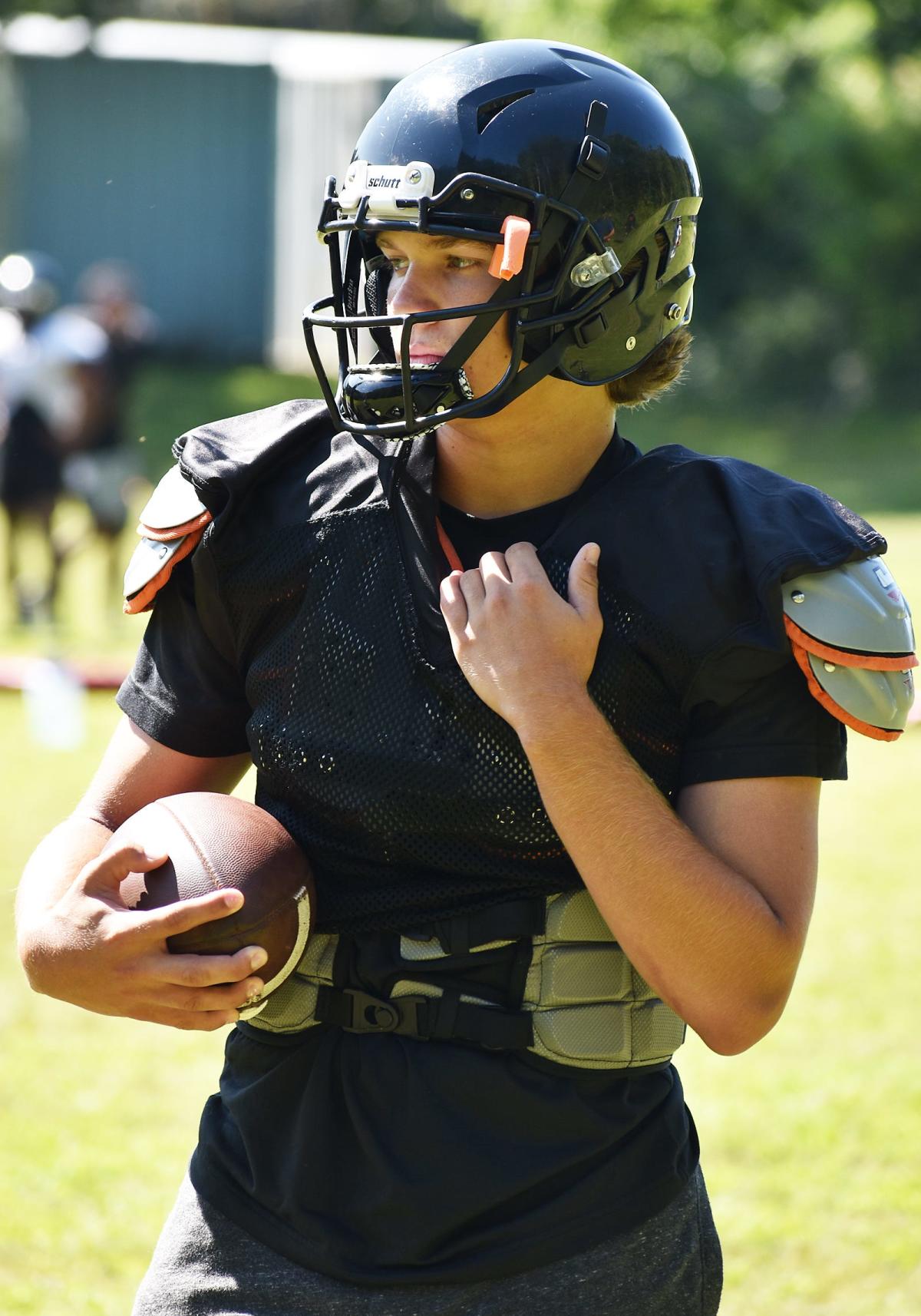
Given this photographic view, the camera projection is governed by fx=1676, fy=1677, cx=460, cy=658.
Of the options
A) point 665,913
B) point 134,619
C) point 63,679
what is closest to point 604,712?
point 665,913

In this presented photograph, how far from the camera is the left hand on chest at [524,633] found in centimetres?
212

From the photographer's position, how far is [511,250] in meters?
2.17

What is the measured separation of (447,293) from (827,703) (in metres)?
0.73

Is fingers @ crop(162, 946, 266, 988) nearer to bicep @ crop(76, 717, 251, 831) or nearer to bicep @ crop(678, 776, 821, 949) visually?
bicep @ crop(76, 717, 251, 831)

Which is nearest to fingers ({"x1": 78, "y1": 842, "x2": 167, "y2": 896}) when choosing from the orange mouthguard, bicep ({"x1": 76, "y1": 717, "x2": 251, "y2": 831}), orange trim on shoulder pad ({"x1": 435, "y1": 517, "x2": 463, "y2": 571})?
bicep ({"x1": 76, "y1": 717, "x2": 251, "y2": 831})

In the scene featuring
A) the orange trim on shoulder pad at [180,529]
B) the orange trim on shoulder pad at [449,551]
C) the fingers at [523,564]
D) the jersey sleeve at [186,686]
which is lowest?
the jersey sleeve at [186,686]

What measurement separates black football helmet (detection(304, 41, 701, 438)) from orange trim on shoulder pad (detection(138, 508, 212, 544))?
0.24 metres

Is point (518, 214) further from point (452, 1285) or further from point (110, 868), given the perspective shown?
point (452, 1285)

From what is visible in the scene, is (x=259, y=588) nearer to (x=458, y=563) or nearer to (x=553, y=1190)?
(x=458, y=563)

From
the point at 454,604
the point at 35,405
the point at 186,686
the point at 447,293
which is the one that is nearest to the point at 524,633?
→ the point at 454,604

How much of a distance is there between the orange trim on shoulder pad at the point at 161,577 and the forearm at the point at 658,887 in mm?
621

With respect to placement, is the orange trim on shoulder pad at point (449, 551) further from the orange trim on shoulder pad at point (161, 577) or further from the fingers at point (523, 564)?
the orange trim on shoulder pad at point (161, 577)

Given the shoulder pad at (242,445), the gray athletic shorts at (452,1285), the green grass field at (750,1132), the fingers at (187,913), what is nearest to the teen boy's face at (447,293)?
the shoulder pad at (242,445)

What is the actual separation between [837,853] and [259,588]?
5.41 metres
